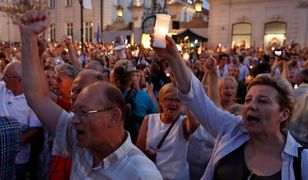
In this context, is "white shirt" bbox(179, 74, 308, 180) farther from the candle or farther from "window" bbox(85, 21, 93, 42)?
"window" bbox(85, 21, 93, 42)

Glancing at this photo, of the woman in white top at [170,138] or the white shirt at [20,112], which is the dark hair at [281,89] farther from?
the white shirt at [20,112]

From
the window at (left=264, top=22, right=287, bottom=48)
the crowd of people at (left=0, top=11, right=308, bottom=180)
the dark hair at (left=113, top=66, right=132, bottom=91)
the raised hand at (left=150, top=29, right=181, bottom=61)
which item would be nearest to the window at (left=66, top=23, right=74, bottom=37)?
the window at (left=264, top=22, right=287, bottom=48)

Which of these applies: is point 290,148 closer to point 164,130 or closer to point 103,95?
point 103,95

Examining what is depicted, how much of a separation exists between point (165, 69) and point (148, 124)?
14.8 feet

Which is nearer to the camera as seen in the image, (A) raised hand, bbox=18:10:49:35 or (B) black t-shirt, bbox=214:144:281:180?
(B) black t-shirt, bbox=214:144:281:180

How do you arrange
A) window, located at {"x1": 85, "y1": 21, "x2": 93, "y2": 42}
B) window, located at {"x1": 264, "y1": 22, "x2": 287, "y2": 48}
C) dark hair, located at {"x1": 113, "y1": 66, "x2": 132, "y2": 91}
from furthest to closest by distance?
window, located at {"x1": 85, "y1": 21, "x2": 93, "y2": 42}, window, located at {"x1": 264, "y1": 22, "x2": 287, "y2": 48}, dark hair, located at {"x1": 113, "y1": 66, "x2": 132, "y2": 91}

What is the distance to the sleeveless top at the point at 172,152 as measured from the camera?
315 cm

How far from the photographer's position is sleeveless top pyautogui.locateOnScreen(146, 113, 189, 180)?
124 inches

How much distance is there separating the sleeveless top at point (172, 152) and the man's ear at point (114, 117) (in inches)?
50.2

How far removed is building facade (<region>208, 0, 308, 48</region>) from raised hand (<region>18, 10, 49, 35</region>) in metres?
22.6

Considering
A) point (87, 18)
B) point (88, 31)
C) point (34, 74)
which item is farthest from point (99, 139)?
point (87, 18)

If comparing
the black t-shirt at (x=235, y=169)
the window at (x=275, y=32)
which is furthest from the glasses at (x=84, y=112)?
the window at (x=275, y=32)

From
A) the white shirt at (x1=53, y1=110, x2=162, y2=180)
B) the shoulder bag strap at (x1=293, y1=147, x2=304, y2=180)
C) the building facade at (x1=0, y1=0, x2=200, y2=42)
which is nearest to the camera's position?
the white shirt at (x1=53, y1=110, x2=162, y2=180)

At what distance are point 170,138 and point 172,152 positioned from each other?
0.40ft
